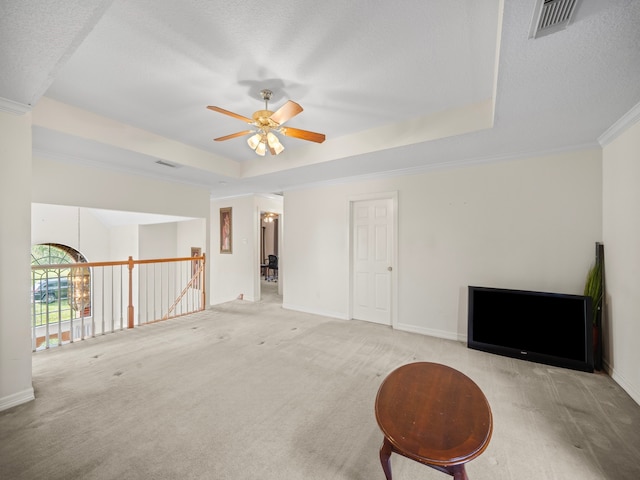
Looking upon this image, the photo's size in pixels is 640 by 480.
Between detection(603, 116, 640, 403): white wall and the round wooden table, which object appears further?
detection(603, 116, 640, 403): white wall

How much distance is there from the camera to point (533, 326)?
10.2 feet

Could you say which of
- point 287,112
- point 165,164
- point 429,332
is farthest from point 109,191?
point 429,332

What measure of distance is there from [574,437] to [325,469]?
5.68 ft

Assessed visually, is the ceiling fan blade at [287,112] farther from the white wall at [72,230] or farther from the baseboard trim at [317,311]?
the white wall at [72,230]

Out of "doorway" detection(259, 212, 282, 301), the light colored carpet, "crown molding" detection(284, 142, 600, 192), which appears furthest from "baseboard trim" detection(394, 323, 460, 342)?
"doorway" detection(259, 212, 282, 301)

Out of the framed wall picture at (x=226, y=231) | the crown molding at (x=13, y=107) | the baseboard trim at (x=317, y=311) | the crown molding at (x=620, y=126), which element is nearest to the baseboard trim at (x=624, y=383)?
the crown molding at (x=620, y=126)

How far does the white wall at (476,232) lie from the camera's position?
312 centimetres

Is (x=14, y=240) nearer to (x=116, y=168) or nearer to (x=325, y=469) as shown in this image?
(x=116, y=168)

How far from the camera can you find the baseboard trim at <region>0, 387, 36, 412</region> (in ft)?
7.06

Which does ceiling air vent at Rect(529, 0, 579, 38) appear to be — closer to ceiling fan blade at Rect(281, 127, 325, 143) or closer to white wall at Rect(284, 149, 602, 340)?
ceiling fan blade at Rect(281, 127, 325, 143)

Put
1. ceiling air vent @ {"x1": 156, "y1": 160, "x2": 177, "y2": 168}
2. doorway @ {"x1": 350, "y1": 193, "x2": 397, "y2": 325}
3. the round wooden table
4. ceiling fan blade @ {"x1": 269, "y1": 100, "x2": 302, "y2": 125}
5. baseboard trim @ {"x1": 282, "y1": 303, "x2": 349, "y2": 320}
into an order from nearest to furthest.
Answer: the round wooden table, ceiling fan blade @ {"x1": 269, "y1": 100, "x2": 302, "y2": 125}, ceiling air vent @ {"x1": 156, "y1": 160, "x2": 177, "y2": 168}, doorway @ {"x1": 350, "y1": 193, "x2": 397, "y2": 325}, baseboard trim @ {"x1": 282, "y1": 303, "x2": 349, "y2": 320}

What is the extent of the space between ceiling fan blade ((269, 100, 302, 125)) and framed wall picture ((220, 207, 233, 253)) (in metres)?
4.66

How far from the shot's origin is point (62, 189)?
3502 millimetres

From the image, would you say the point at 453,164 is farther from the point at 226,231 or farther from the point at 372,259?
the point at 226,231
